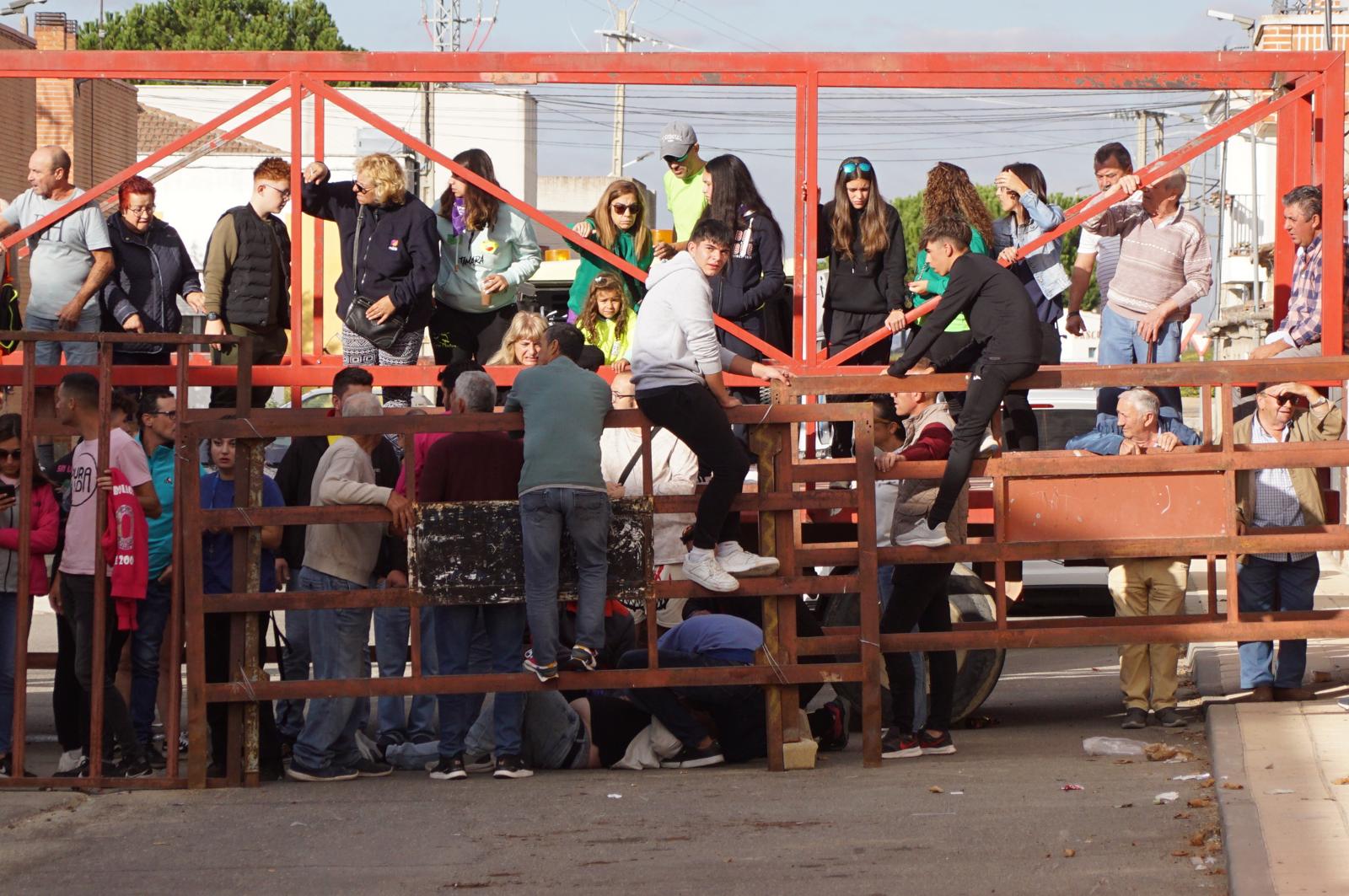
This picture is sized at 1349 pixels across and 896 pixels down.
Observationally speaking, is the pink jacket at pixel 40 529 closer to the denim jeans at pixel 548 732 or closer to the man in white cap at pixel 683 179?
the denim jeans at pixel 548 732

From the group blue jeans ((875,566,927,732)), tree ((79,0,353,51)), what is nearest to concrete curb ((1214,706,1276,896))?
blue jeans ((875,566,927,732))

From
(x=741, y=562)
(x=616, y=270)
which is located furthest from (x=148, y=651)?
(x=616, y=270)

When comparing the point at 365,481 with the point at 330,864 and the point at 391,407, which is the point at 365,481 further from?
the point at 330,864

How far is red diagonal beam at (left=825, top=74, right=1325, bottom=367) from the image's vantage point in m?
8.66

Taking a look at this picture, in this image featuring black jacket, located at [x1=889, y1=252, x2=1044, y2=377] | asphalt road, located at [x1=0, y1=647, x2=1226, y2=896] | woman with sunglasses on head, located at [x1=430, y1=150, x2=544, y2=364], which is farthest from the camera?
woman with sunglasses on head, located at [x1=430, y1=150, x2=544, y2=364]

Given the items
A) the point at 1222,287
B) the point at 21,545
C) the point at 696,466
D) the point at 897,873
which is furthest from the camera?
the point at 1222,287

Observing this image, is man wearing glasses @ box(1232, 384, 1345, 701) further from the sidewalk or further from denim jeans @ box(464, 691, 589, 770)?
denim jeans @ box(464, 691, 589, 770)

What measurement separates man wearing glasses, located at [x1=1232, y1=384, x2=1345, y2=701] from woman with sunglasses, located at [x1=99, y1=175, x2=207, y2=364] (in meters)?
5.87

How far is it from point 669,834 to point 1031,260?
4.28 m

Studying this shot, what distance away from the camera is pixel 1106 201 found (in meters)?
8.81

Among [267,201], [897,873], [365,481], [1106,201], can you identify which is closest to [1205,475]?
[1106,201]

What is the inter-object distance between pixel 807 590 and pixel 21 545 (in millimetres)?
3624

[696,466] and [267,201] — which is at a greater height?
[267,201]

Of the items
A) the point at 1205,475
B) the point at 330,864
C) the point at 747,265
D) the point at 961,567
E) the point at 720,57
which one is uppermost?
the point at 720,57
